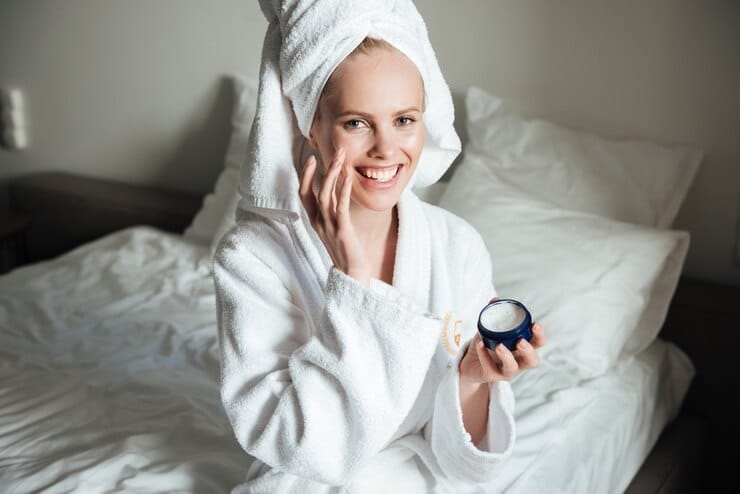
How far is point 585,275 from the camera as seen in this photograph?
195cm

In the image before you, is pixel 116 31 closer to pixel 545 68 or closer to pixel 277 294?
pixel 545 68

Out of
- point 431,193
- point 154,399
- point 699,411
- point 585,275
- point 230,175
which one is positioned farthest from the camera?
point 230,175

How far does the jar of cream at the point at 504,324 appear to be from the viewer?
116cm

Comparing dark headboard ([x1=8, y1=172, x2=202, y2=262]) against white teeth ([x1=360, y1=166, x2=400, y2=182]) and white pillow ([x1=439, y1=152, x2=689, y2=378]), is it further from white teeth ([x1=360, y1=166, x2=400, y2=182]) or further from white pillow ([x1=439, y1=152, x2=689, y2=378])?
white teeth ([x1=360, y1=166, x2=400, y2=182])

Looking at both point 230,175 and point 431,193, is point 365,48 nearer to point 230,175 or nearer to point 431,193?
point 431,193

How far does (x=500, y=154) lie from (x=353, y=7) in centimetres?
115

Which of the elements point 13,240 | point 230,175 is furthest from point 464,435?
point 13,240

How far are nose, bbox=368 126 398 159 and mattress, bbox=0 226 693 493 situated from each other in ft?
1.97

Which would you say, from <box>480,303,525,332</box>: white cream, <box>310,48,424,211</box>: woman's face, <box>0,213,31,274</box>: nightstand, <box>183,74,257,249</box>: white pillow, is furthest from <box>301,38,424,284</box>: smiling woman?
<box>0,213,31,274</box>: nightstand

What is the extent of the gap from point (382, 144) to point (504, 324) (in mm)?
300

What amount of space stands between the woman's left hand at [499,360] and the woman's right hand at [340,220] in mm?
191

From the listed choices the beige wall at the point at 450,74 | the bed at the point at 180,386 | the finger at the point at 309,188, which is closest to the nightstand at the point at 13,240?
the beige wall at the point at 450,74

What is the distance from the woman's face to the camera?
47.7 inches

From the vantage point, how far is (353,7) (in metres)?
1.21
